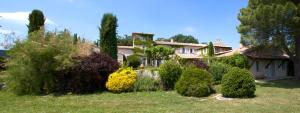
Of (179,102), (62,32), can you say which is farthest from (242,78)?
(62,32)

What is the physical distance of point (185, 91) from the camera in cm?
1719

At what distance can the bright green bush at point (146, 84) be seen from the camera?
1889 cm

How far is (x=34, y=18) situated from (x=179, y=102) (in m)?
17.1

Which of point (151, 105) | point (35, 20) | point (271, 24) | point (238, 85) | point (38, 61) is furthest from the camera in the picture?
point (35, 20)

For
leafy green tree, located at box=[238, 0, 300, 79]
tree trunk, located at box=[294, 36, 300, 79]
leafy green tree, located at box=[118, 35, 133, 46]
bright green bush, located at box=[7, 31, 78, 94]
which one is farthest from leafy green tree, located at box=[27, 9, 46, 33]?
leafy green tree, located at box=[118, 35, 133, 46]

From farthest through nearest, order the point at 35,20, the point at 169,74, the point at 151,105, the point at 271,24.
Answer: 1. the point at 35,20
2. the point at 271,24
3. the point at 169,74
4. the point at 151,105

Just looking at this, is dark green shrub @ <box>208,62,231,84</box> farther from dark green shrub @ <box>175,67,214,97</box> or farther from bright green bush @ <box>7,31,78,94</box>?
bright green bush @ <box>7,31,78,94</box>

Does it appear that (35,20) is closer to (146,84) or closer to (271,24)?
(146,84)

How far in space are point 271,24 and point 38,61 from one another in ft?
55.6

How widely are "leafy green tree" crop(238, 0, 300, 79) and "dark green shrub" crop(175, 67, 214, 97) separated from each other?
8978mm

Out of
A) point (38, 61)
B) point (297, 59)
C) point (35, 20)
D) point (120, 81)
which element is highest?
point (35, 20)

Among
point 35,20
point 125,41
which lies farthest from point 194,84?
point 125,41

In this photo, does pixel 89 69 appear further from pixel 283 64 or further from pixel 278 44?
pixel 283 64

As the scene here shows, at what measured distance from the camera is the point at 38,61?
1803cm
